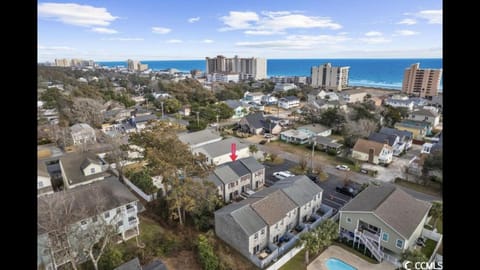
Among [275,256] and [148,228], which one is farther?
[148,228]

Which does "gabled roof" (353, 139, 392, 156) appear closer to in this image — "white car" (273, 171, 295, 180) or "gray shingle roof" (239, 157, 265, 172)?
"white car" (273, 171, 295, 180)

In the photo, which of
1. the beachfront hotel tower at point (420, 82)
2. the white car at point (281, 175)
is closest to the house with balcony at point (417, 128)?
the white car at point (281, 175)

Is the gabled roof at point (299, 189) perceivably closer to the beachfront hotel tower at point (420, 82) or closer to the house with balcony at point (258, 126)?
the house with balcony at point (258, 126)

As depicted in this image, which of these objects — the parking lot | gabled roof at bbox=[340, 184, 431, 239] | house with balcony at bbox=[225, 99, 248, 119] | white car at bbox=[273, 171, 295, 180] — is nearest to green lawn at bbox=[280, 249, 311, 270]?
gabled roof at bbox=[340, 184, 431, 239]

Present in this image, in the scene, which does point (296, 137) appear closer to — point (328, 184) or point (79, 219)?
point (328, 184)
